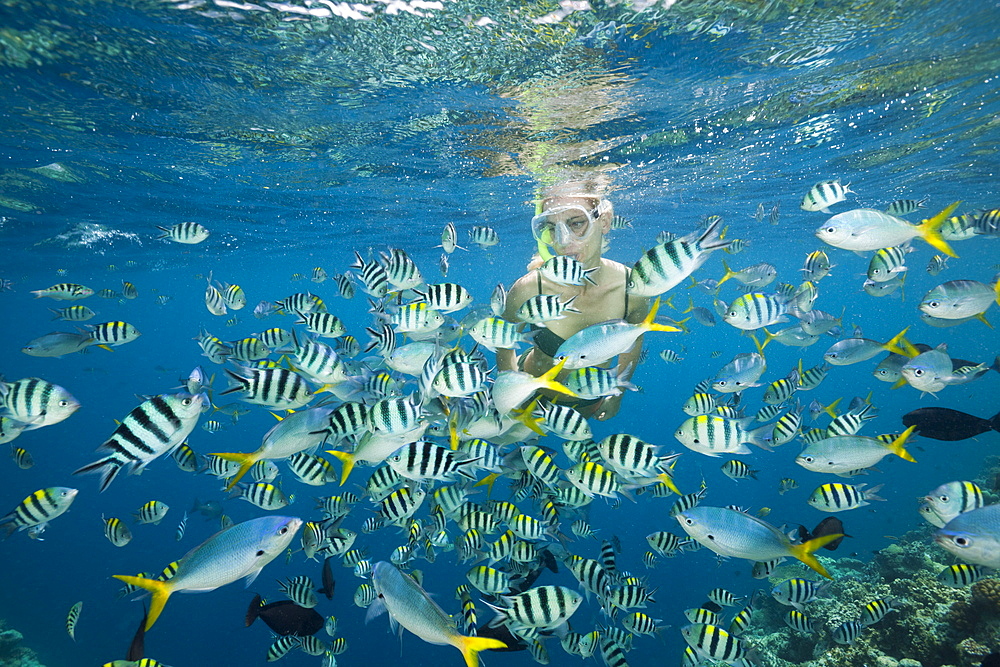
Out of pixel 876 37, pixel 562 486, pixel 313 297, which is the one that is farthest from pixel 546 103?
pixel 562 486

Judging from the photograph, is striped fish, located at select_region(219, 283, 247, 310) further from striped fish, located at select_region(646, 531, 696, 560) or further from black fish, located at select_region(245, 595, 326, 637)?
striped fish, located at select_region(646, 531, 696, 560)

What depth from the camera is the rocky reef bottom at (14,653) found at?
12396mm

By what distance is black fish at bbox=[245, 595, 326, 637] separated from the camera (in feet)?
14.9

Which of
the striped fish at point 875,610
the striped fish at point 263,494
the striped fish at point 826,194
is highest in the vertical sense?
the striped fish at point 826,194

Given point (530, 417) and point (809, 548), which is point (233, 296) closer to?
point (530, 417)

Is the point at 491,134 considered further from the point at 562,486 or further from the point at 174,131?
the point at 562,486

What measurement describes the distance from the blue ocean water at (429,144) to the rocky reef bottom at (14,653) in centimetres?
368

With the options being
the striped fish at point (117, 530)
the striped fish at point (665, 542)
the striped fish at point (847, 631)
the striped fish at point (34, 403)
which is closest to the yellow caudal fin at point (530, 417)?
the striped fish at point (665, 542)

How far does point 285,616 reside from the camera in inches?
181

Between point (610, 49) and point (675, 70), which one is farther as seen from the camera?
point (675, 70)

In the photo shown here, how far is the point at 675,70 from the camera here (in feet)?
33.6

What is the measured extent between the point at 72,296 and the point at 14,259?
3213 centimetres

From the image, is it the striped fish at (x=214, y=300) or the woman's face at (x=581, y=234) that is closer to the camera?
the woman's face at (x=581, y=234)

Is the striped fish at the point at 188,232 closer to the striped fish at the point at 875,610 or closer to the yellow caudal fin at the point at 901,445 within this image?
the yellow caudal fin at the point at 901,445
